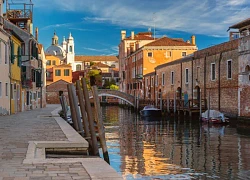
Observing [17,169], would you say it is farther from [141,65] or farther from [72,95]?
[141,65]

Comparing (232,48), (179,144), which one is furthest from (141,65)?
(179,144)

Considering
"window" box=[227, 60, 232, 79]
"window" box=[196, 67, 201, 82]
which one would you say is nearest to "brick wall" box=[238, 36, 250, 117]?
"window" box=[227, 60, 232, 79]

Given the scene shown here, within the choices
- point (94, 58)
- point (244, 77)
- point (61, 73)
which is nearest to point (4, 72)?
point (244, 77)

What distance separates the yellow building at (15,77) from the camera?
26016mm

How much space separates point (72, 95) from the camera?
13789mm

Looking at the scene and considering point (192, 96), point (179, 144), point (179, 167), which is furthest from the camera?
point (192, 96)

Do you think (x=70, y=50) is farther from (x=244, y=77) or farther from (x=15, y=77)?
(x=244, y=77)

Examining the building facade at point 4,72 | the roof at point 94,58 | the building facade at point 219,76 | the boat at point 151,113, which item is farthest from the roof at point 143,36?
the roof at point 94,58

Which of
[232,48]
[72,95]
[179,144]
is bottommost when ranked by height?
[179,144]

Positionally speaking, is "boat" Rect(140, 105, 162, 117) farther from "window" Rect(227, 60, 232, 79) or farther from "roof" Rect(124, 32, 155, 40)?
"roof" Rect(124, 32, 155, 40)

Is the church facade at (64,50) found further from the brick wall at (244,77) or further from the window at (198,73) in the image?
the brick wall at (244,77)

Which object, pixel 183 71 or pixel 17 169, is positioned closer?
pixel 17 169

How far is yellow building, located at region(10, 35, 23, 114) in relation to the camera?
26016mm

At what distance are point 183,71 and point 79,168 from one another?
111ft
